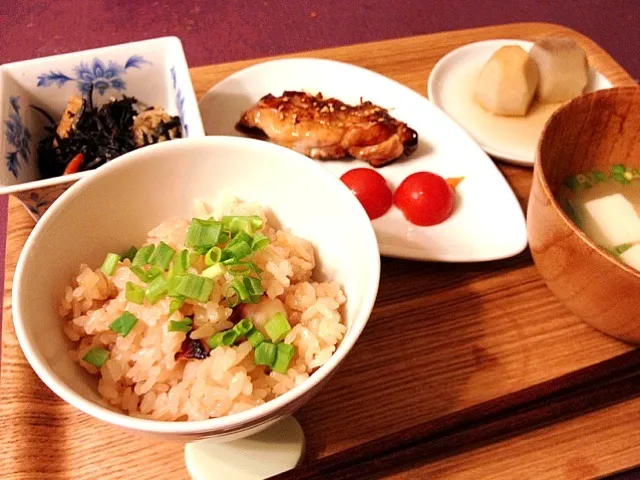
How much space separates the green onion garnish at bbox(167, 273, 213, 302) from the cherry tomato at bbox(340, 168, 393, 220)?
62cm

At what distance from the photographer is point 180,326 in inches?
Result: 35.3

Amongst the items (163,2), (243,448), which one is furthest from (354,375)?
(163,2)

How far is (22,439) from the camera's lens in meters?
1.04

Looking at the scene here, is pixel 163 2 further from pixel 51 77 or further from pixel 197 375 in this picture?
pixel 197 375

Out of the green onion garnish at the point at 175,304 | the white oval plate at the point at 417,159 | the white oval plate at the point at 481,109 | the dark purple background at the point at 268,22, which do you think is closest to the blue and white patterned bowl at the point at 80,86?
the white oval plate at the point at 417,159

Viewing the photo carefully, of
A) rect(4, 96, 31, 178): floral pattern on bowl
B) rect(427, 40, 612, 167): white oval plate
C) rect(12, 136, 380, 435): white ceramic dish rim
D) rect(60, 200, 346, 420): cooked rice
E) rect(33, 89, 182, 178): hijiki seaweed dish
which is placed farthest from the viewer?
rect(427, 40, 612, 167): white oval plate

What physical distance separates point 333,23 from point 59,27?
126cm

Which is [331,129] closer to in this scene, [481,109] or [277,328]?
[481,109]

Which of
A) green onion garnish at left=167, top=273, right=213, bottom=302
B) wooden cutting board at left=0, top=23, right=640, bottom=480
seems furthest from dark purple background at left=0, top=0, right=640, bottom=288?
green onion garnish at left=167, top=273, right=213, bottom=302

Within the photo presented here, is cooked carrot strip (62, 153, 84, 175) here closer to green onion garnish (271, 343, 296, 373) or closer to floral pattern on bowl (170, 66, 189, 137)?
floral pattern on bowl (170, 66, 189, 137)

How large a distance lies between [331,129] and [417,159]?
0.26 meters

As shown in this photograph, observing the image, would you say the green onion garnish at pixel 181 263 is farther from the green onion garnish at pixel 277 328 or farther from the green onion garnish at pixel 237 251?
the green onion garnish at pixel 277 328

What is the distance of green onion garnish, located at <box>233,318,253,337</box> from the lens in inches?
35.7

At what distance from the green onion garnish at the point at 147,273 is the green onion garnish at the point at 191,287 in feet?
0.18
